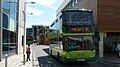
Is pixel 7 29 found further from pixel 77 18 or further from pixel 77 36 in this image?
pixel 77 36

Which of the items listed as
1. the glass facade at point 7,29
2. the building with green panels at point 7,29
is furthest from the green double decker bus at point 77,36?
the glass facade at point 7,29

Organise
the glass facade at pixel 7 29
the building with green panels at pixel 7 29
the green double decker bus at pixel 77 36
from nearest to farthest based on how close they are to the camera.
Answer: the green double decker bus at pixel 77 36
the building with green panels at pixel 7 29
the glass facade at pixel 7 29

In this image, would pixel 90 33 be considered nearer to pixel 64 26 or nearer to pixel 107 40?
pixel 64 26

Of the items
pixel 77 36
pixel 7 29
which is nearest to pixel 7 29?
pixel 7 29

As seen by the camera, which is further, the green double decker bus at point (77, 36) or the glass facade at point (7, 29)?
the glass facade at point (7, 29)

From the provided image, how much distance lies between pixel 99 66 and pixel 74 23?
395 centimetres

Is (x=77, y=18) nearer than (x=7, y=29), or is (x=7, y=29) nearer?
(x=77, y=18)

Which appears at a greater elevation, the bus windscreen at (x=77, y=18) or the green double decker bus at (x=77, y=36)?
the bus windscreen at (x=77, y=18)

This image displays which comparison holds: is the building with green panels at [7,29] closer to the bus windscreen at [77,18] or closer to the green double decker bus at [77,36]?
the green double decker bus at [77,36]

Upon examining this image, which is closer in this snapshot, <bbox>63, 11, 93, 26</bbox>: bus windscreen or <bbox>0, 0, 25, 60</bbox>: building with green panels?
<bbox>63, 11, 93, 26</bbox>: bus windscreen

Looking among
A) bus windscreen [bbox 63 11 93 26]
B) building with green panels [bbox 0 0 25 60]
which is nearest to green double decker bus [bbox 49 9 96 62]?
bus windscreen [bbox 63 11 93 26]

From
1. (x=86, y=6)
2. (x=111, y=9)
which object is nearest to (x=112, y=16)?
(x=111, y=9)

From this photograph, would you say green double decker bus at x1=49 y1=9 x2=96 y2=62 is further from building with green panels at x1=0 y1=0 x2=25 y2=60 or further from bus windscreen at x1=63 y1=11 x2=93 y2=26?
building with green panels at x1=0 y1=0 x2=25 y2=60

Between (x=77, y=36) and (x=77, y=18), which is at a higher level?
(x=77, y=18)
